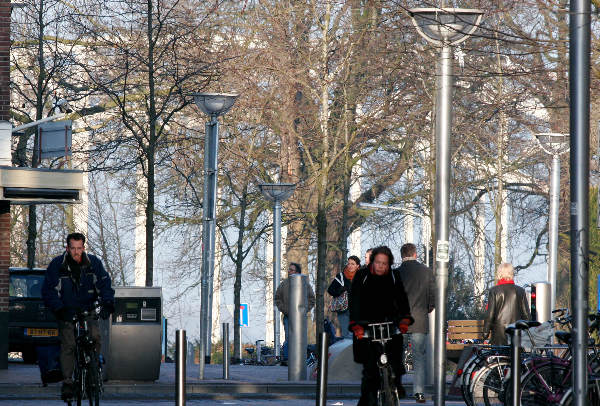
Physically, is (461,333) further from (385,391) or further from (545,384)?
(385,391)

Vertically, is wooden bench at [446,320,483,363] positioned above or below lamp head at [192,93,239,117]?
below

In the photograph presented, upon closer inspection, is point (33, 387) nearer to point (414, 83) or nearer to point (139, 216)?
point (414, 83)

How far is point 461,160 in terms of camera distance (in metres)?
31.2

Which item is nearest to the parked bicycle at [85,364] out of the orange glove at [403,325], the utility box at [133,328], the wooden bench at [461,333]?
the orange glove at [403,325]

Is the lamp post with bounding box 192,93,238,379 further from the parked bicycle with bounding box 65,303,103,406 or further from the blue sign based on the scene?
the blue sign

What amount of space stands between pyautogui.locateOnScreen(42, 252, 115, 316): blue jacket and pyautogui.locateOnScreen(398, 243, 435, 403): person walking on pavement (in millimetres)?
3987

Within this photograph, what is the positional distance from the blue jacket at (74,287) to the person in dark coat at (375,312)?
7.61 ft

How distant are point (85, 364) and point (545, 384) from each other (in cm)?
430

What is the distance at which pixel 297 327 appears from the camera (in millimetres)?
17125

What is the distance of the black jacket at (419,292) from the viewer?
13789 millimetres

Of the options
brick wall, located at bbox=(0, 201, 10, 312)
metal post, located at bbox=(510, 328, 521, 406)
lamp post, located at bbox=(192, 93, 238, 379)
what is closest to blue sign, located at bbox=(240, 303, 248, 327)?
lamp post, located at bbox=(192, 93, 238, 379)

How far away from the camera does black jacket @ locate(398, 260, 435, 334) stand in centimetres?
1379

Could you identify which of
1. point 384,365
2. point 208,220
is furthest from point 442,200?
point 208,220

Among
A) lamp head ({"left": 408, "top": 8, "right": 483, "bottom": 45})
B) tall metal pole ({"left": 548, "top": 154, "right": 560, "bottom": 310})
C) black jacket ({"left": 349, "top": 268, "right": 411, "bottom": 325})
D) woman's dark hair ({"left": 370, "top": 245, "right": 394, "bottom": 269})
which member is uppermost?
lamp head ({"left": 408, "top": 8, "right": 483, "bottom": 45})
